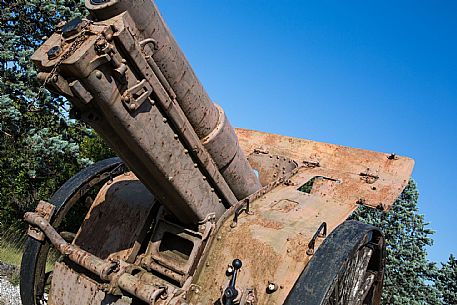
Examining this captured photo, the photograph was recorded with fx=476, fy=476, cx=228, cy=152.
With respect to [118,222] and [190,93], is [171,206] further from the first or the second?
[190,93]

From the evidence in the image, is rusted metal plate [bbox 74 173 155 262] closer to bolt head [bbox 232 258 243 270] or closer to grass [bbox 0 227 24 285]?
bolt head [bbox 232 258 243 270]

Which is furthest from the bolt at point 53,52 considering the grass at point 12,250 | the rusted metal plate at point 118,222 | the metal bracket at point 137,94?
the grass at point 12,250

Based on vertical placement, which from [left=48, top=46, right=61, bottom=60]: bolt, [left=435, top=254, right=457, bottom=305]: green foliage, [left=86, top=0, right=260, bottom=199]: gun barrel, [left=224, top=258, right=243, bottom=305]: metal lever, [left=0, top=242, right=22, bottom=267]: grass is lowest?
[left=224, top=258, right=243, bottom=305]: metal lever

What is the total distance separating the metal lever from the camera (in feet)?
10.2

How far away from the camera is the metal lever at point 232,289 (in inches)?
122

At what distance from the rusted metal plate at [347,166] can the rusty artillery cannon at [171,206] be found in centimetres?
3

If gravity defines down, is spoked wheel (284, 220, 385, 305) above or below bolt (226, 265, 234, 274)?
above

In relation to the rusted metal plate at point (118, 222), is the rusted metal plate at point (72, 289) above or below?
below

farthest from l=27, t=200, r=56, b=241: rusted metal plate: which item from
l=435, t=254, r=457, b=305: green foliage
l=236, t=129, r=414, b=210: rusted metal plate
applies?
l=435, t=254, r=457, b=305: green foliage

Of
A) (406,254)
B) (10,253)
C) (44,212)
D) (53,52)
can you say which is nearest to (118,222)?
(44,212)

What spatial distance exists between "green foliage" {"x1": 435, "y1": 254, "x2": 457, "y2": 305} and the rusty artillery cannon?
24.3 feet

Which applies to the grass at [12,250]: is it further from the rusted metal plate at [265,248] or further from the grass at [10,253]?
the rusted metal plate at [265,248]

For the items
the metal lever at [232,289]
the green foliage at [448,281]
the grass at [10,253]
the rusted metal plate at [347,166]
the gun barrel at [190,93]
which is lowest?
the metal lever at [232,289]

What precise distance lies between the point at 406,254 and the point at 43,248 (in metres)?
9.62
